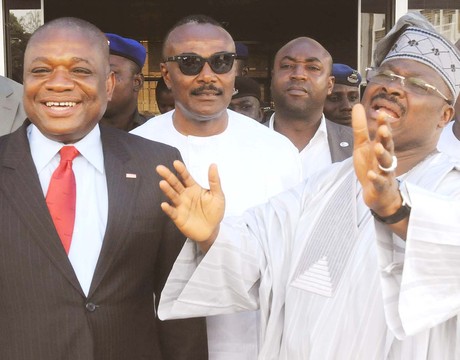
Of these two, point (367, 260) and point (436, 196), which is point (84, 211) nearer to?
point (367, 260)

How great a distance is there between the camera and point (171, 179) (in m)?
2.39

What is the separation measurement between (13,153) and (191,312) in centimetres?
79

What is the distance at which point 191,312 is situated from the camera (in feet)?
8.47

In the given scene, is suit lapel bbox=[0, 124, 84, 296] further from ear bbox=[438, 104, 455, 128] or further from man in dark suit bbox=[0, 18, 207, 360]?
ear bbox=[438, 104, 455, 128]

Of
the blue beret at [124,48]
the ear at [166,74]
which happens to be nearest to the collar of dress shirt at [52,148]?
the ear at [166,74]

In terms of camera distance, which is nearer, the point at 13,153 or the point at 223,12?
the point at 13,153

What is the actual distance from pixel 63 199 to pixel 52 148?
195 millimetres

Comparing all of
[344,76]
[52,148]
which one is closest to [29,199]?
[52,148]

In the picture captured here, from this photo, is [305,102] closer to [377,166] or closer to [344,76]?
[344,76]

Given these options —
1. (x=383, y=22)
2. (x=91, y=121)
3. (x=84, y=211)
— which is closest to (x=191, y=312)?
(x=84, y=211)

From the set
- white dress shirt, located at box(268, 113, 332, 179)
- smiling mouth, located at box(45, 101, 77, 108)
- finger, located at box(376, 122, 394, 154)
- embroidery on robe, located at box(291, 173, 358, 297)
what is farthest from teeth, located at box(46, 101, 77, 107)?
white dress shirt, located at box(268, 113, 332, 179)

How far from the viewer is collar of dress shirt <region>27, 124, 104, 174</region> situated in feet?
8.84

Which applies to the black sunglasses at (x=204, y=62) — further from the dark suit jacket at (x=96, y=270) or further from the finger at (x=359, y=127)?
the finger at (x=359, y=127)

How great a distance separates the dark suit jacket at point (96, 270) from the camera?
252 cm
